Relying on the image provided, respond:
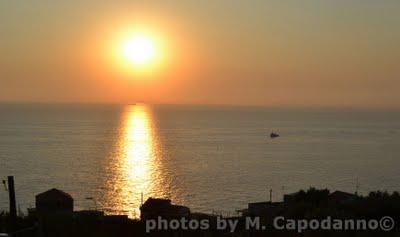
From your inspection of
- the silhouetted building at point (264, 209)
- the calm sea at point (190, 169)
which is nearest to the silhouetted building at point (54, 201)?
the calm sea at point (190, 169)

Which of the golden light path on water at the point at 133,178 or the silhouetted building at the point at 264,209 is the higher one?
the golden light path on water at the point at 133,178

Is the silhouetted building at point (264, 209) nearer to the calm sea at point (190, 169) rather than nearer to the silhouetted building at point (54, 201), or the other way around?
the calm sea at point (190, 169)

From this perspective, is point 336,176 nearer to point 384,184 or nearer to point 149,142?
point 384,184

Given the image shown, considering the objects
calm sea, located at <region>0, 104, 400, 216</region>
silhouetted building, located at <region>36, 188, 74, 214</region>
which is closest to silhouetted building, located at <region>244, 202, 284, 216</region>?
calm sea, located at <region>0, 104, 400, 216</region>

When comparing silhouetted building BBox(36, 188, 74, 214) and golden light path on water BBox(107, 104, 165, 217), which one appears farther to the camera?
golden light path on water BBox(107, 104, 165, 217)

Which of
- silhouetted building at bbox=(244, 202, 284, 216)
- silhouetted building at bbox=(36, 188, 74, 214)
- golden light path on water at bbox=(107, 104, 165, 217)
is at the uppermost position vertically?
golden light path on water at bbox=(107, 104, 165, 217)

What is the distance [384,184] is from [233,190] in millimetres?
18884

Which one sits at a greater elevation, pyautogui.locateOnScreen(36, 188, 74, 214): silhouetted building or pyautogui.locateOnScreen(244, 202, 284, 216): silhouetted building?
pyautogui.locateOnScreen(36, 188, 74, 214): silhouetted building

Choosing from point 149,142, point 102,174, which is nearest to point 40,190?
point 102,174

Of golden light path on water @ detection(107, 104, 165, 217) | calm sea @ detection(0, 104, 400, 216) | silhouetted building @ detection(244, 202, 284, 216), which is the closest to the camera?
silhouetted building @ detection(244, 202, 284, 216)

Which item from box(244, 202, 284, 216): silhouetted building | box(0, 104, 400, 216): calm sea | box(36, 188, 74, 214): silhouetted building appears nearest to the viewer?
box(244, 202, 284, 216): silhouetted building

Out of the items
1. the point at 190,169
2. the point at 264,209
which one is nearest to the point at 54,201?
the point at 264,209

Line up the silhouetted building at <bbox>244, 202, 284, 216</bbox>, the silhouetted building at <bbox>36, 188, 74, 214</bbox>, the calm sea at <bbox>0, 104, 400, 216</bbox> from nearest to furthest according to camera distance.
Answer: the silhouetted building at <bbox>244, 202, 284, 216</bbox> < the silhouetted building at <bbox>36, 188, 74, 214</bbox> < the calm sea at <bbox>0, 104, 400, 216</bbox>

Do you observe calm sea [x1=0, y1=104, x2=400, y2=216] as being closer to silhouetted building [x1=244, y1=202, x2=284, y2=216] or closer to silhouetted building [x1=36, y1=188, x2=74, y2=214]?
silhouetted building [x1=36, y1=188, x2=74, y2=214]
